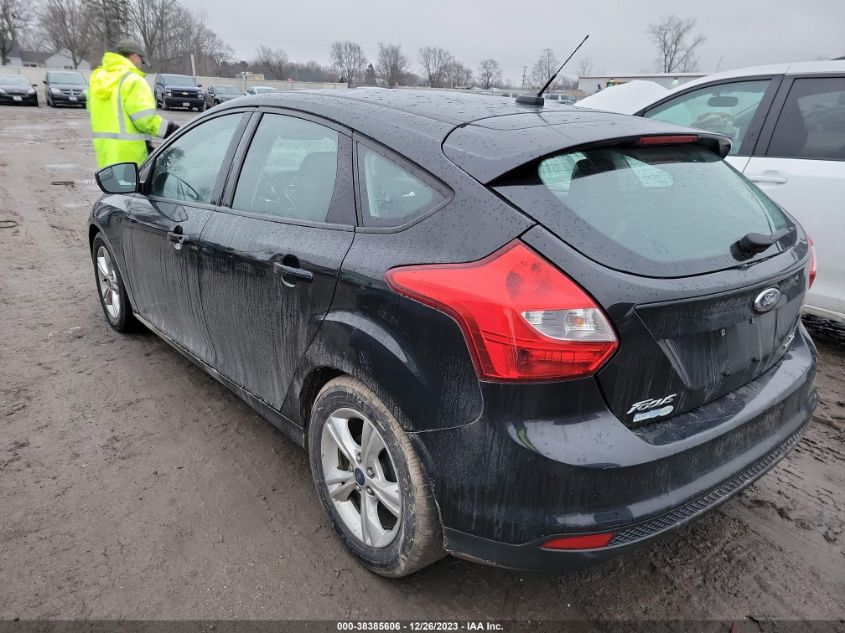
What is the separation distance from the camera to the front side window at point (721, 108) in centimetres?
415

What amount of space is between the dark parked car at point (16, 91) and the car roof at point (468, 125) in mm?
32496

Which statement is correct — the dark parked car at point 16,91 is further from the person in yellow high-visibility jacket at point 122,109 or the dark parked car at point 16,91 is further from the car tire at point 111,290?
the car tire at point 111,290

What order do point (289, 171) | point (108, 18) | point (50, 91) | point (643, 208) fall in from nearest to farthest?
1. point (643, 208)
2. point (289, 171)
3. point (50, 91)
4. point (108, 18)

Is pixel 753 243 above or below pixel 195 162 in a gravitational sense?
below

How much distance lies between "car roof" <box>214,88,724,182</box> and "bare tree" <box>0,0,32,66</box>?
8199 cm

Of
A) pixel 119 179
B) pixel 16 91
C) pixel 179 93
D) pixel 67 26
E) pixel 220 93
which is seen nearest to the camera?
pixel 119 179

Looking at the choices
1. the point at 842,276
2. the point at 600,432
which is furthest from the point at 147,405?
the point at 842,276

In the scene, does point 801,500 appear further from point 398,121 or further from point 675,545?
point 398,121

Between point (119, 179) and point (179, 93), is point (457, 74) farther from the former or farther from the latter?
point (119, 179)

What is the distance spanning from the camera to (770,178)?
386 centimetres

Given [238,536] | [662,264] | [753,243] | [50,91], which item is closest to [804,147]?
[753,243]

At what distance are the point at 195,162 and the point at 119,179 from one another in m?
0.78

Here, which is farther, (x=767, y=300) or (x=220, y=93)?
(x=220, y=93)

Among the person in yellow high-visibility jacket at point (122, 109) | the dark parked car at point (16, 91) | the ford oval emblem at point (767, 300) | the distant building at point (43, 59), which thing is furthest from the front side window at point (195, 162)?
the distant building at point (43, 59)
